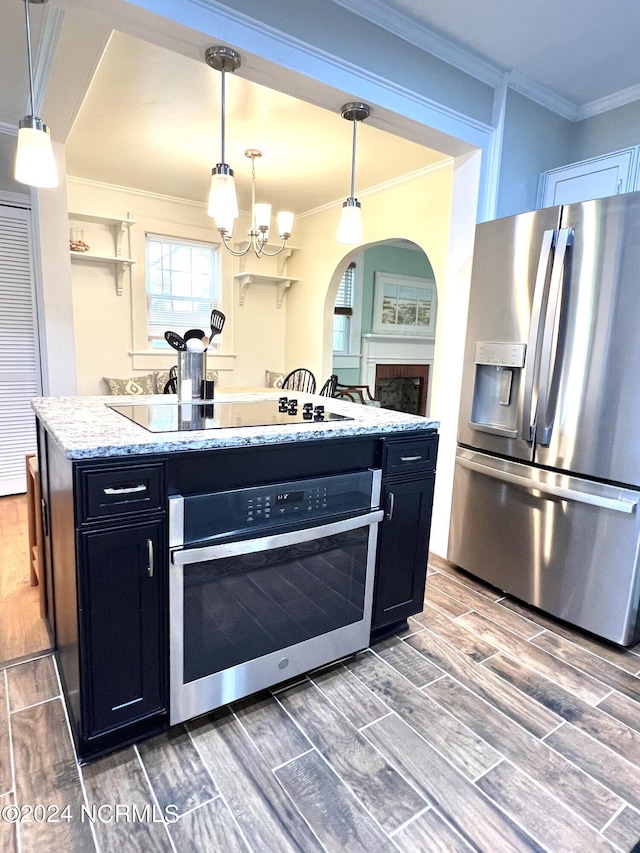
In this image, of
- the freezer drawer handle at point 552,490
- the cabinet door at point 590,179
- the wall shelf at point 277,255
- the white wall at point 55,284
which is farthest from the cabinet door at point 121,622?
the wall shelf at point 277,255

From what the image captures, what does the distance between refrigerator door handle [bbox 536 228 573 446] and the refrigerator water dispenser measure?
0.13 m

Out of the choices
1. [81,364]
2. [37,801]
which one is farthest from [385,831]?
[81,364]

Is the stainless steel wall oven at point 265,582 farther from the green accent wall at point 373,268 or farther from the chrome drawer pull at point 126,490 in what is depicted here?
the green accent wall at point 373,268

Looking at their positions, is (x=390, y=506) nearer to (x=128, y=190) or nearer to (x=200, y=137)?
(x=200, y=137)

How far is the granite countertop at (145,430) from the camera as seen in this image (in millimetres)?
1297

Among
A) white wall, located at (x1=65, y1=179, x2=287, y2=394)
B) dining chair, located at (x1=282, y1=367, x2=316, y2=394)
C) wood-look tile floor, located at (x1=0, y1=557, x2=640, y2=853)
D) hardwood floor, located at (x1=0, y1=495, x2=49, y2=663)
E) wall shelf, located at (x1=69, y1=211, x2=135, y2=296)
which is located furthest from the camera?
dining chair, located at (x1=282, y1=367, x2=316, y2=394)

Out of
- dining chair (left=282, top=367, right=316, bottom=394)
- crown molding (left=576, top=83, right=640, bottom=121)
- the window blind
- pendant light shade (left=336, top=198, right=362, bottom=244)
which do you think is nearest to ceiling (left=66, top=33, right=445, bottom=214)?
pendant light shade (left=336, top=198, right=362, bottom=244)

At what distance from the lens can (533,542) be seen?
2314 mm

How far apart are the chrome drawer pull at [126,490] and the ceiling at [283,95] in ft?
5.00

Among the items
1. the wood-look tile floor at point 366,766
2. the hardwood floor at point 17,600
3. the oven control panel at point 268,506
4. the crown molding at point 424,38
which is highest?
the crown molding at point 424,38

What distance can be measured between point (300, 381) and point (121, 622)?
4.11m

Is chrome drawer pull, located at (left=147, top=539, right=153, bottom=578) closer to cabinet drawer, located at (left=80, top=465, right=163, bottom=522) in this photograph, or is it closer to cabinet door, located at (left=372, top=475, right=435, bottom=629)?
cabinet drawer, located at (left=80, top=465, right=163, bottom=522)

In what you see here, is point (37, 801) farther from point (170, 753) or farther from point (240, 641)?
point (240, 641)

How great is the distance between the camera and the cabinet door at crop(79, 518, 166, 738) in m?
1.32
